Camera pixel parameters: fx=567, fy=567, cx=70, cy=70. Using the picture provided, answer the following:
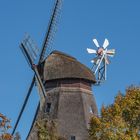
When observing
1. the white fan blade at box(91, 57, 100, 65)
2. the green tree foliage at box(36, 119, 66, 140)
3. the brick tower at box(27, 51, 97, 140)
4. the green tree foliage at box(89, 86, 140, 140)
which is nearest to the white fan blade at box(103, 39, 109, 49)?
the white fan blade at box(91, 57, 100, 65)

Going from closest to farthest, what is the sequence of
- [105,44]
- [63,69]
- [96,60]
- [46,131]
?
1. [46,131]
2. [63,69]
3. [96,60]
4. [105,44]

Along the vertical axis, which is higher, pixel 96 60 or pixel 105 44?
pixel 105 44

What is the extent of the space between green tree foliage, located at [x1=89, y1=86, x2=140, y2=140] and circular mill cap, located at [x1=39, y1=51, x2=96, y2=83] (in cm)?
1311

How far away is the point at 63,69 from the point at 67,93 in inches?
84.8

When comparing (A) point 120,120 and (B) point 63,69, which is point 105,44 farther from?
(A) point 120,120

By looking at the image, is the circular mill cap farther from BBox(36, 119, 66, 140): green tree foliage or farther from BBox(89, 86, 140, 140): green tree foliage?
BBox(89, 86, 140, 140): green tree foliage

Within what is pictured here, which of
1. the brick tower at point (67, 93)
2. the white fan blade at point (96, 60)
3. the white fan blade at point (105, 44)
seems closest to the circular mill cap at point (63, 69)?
the brick tower at point (67, 93)

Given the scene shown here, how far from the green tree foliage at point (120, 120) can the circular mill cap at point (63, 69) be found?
13.1m

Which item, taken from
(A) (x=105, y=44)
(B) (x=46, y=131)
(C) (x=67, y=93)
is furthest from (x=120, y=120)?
(A) (x=105, y=44)

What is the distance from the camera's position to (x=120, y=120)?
112 feet

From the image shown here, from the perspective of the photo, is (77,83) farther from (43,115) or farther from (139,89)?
(139,89)

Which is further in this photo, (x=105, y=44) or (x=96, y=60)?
(x=105, y=44)

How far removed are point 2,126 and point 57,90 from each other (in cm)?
2178

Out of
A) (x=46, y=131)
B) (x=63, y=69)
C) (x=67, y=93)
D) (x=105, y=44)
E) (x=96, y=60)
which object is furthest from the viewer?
(x=105, y=44)
